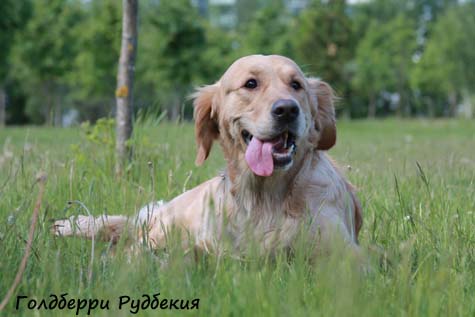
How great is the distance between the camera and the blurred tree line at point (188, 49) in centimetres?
3177

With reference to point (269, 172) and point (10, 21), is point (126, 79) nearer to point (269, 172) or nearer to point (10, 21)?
point (269, 172)

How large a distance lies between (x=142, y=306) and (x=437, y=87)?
49.6 metres

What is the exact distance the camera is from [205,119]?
3.97 meters

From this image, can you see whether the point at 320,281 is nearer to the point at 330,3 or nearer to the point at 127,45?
the point at 127,45

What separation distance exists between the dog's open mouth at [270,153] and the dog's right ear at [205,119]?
0.59 meters

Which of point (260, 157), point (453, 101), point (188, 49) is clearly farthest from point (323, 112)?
point (453, 101)

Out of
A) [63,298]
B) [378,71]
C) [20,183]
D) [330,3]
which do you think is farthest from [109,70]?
[63,298]

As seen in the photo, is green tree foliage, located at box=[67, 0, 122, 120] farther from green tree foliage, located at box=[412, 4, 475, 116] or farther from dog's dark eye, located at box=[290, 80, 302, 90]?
dog's dark eye, located at box=[290, 80, 302, 90]

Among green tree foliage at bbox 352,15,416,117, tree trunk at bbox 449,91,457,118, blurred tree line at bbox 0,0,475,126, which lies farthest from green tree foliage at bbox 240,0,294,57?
tree trunk at bbox 449,91,457,118

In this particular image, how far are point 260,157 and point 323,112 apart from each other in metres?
0.68

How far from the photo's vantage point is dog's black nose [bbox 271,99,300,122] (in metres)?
3.27

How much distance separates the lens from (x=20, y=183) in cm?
439

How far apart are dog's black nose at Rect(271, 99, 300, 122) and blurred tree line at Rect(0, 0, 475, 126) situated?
61.7 feet

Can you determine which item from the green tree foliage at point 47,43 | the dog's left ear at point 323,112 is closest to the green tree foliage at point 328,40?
the green tree foliage at point 47,43
